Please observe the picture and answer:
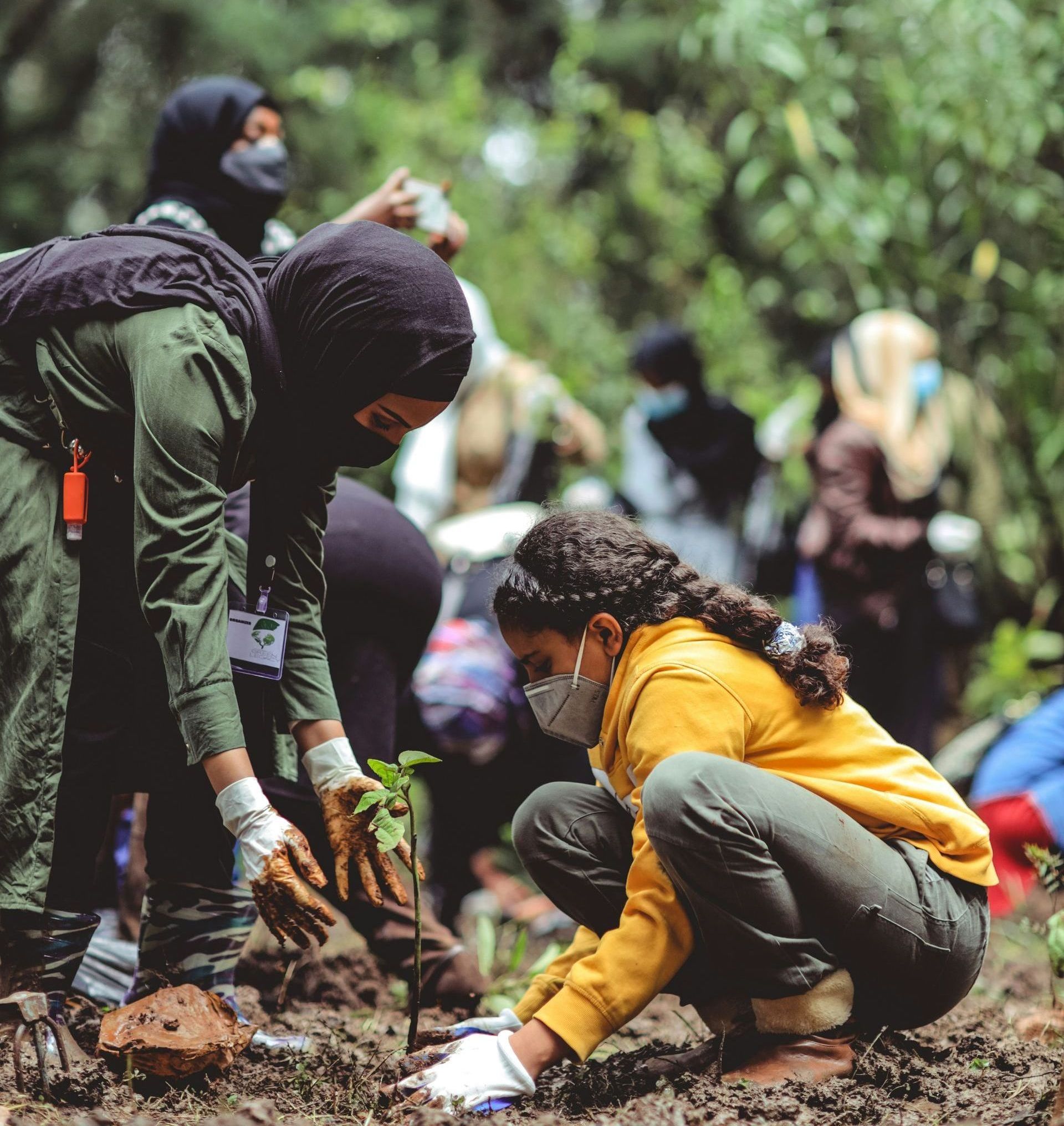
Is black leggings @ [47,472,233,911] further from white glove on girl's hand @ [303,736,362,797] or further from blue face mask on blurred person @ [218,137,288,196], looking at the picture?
blue face mask on blurred person @ [218,137,288,196]

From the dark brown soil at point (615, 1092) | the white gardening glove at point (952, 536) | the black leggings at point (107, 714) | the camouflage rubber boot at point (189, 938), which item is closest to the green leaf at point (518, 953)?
the dark brown soil at point (615, 1092)

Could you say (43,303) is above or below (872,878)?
above

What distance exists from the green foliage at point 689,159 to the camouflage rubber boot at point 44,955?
13.5ft

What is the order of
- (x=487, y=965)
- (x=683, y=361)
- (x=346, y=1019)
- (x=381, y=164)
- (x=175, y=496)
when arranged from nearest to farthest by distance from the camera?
(x=175, y=496)
(x=346, y=1019)
(x=487, y=965)
(x=683, y=361)
(x=381, y=164)

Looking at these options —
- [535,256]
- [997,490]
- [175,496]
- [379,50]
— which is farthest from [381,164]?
[175,496]

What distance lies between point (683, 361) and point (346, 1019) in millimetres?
3165

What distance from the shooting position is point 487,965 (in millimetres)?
3318

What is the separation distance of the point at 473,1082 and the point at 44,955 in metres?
0.75

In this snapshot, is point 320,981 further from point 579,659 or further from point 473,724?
point 579,659

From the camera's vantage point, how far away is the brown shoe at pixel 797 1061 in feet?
6.69

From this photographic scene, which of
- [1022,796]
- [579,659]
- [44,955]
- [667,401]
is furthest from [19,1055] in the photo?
[667,401]

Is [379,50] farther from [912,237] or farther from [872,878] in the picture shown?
[872,878]

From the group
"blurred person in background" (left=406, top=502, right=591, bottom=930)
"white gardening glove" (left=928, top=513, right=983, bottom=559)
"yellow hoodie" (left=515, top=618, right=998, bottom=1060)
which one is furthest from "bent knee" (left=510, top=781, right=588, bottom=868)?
"white gardening glove" (left=928, top=513, right=983, bottom=559)

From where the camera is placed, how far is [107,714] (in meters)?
2.18
